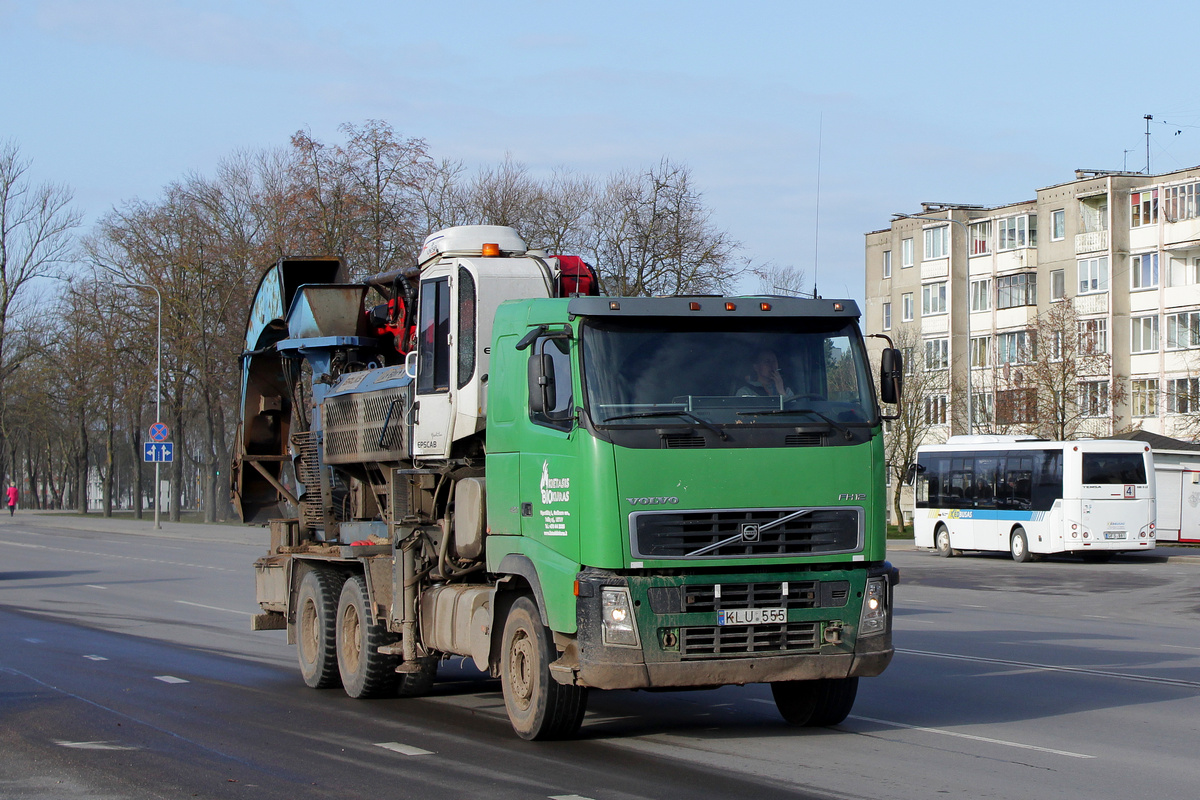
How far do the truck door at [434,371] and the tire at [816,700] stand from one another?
120 inches

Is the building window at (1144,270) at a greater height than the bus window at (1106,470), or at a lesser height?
greater

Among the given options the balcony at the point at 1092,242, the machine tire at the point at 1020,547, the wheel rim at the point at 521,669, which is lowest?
the machine tire at the point at 1020,547

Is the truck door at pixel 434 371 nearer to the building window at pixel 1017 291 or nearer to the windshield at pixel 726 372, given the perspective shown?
the windshield at pixel 726 372

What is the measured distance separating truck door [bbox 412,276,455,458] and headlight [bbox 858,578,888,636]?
333 cm

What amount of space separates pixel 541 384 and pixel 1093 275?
214 feet

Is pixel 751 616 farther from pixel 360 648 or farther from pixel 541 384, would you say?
pixel 360 648

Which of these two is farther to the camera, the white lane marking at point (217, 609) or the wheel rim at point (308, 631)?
the white lane marking at point (217, 609)

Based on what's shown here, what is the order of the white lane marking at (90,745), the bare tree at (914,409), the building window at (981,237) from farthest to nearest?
the building window at (981,237)
the bare tree at (914,409)
the white lane marking at (90,745)

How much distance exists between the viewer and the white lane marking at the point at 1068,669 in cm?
1238

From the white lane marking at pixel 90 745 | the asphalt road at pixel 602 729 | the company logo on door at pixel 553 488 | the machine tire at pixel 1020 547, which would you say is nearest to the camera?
the asphalt road at pixel 602 729

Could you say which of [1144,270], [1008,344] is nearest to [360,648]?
[1144,270]

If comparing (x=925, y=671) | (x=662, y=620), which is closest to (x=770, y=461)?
(x=662, y=620)

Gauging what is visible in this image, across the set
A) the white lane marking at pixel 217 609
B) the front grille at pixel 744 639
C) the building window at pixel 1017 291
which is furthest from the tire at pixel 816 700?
the building window at pixel 1017 291

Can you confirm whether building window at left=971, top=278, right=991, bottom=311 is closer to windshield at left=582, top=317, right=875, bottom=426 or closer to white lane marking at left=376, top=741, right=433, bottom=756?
windshield at left=582, top=317, right=875, bottom=426
